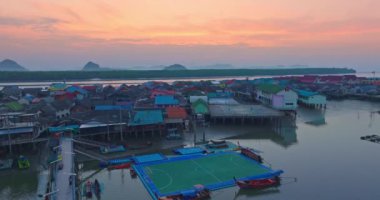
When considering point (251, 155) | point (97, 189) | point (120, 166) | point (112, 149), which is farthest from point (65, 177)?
point (251, 155)

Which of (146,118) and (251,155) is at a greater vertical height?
(146,118)

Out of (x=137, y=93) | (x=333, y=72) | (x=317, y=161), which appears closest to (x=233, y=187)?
(x=317, y=161)

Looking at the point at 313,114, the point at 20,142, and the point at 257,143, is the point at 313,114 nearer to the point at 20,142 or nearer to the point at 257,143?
the point at 257,143

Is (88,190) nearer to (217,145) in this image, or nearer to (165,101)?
(217,145)

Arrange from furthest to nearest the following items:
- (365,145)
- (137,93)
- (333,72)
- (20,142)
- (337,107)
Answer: (333,72) → (137,93) → (337,107) → (365,145) → (20,142)

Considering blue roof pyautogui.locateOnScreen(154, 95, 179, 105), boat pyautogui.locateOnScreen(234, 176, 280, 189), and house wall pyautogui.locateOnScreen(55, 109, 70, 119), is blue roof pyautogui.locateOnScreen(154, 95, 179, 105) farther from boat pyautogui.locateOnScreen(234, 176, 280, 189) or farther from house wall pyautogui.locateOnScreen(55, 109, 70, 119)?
boat pyautogui.locateOnScreen(234, 176, 280, 189)
